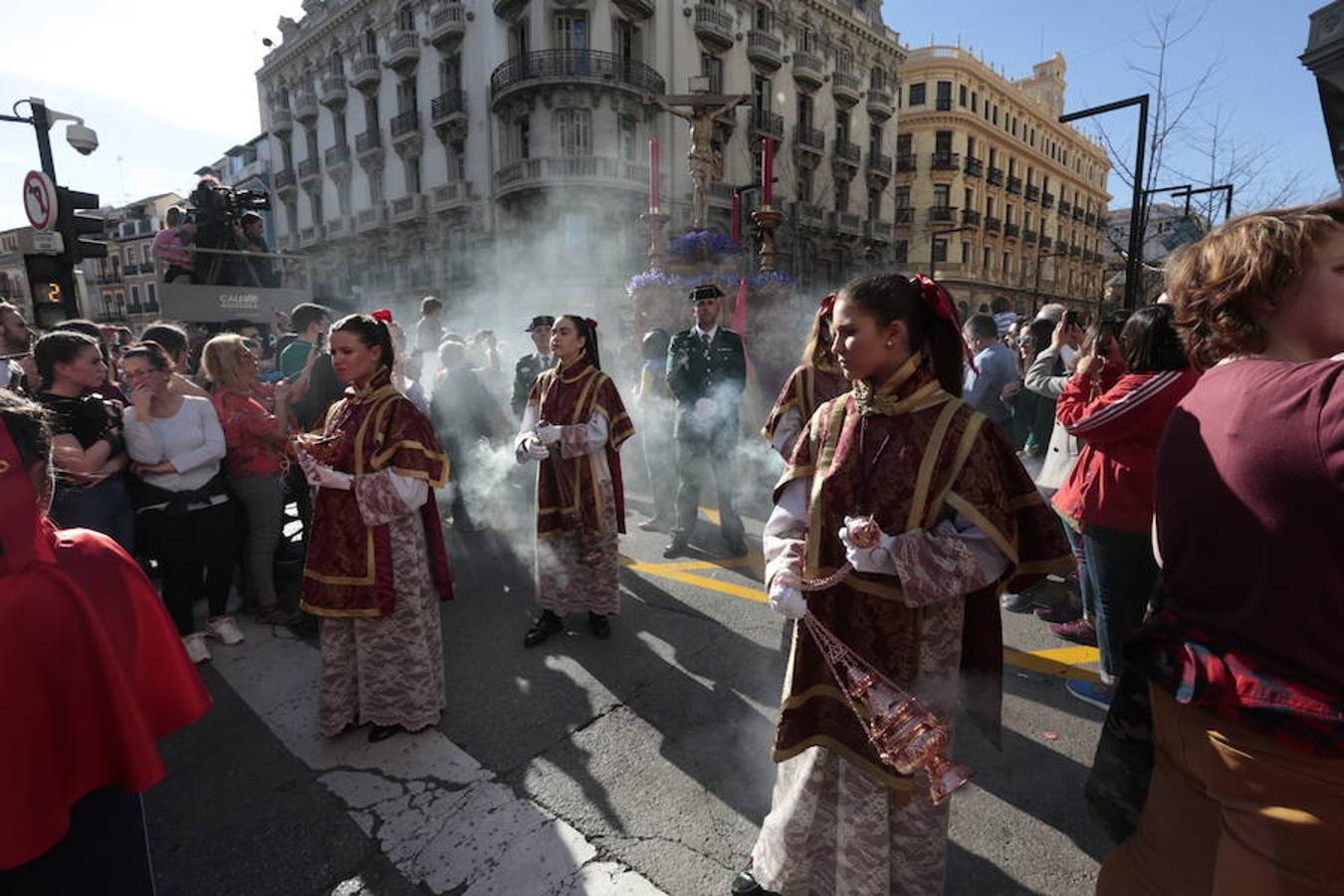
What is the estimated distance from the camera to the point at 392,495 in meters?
2.93

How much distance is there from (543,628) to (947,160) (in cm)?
4326

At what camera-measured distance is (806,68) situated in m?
31.3

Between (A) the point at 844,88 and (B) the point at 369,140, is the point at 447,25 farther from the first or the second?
(A) the point at 844,88

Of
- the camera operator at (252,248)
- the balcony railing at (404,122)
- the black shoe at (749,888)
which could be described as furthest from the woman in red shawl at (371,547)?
the balcony railing at (404,122)

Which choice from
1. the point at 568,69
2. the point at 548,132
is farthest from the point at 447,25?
the point at 548,132

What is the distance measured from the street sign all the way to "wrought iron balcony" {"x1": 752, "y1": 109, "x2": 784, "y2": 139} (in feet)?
88.4

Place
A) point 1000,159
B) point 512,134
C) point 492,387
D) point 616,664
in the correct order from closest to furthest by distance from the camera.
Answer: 1. point 616,664
2. point 492,387
3. point 512,134
4. point 1000,159

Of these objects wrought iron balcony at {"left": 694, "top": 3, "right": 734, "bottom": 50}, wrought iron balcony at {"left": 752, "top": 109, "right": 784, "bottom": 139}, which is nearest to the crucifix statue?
wrought iron balcony at {"left": 694, "top": 3, "right": 734, "bottom": 50}

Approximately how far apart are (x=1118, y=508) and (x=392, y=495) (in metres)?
3.32

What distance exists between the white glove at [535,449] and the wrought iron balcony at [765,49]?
30.6 meters

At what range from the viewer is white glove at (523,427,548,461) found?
3.95 meters

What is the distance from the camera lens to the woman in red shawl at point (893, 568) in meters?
1.82

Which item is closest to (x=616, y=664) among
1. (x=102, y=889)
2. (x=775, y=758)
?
(x=775, y=758)

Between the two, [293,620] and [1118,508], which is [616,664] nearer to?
[293,620]
